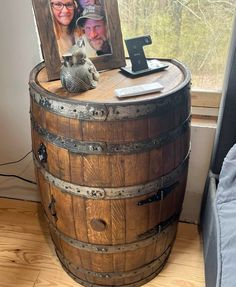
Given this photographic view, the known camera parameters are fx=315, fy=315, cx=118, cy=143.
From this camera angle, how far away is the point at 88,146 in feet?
2.83

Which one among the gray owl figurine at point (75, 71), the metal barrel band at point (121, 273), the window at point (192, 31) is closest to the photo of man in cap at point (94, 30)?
the gray owl figurine at point (75, 71)

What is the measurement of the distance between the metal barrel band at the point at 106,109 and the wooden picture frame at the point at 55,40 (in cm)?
16

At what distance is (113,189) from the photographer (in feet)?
3.01

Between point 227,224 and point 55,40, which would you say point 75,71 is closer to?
point 55,40

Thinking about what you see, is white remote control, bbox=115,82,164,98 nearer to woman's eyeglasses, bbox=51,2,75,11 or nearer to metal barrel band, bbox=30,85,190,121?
metal barrel band, bbox=30,85,190,121

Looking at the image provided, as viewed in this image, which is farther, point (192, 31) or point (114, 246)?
point (192, 31)

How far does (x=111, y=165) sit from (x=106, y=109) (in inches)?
6.4

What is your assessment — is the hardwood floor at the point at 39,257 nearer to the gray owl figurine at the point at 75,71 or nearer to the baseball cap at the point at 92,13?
the gray owl figurine at the point at 75,71

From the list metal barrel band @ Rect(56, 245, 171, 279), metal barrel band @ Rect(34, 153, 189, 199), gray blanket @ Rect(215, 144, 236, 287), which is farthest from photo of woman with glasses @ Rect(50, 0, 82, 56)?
metal barrel band @ Rect(56, 245, 171, 279)

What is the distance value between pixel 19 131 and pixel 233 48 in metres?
0.98

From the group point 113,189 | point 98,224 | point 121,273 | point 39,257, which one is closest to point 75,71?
point 113,189

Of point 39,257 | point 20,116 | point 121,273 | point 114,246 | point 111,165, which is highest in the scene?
point 111,165

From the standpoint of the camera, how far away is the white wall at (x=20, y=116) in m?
1.24

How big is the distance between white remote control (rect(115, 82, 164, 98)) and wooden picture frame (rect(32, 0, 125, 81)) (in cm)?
21
